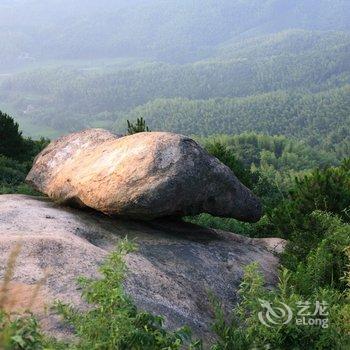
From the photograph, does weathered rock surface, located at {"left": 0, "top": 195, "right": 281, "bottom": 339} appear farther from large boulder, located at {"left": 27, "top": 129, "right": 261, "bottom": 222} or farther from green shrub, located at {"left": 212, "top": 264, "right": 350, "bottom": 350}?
green shrub, located at {"left": 212, "top": 264, "right": 350, "bottom": 350}

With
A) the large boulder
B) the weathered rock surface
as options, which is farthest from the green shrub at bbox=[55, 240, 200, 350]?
the large boulder

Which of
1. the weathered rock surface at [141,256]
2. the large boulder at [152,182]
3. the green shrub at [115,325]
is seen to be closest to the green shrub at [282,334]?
the green shrub at [115,325]

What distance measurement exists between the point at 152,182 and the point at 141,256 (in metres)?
1.83

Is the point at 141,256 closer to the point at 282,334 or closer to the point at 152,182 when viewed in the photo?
the point at 152,182

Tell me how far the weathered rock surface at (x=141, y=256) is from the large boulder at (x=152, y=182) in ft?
2.04

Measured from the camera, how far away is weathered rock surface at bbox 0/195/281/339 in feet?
28.2

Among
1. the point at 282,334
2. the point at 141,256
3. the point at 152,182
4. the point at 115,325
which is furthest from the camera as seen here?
the point at 152,182

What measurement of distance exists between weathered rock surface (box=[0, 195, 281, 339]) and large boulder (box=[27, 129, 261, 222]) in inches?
24.4

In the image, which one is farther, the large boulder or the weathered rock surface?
the large boulder

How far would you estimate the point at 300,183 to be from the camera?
16250 millimetres

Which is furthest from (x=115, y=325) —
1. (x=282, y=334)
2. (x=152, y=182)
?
(x=152, y=182)

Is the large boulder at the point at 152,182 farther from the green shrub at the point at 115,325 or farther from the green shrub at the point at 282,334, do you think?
the green shrub at the point at 115,325

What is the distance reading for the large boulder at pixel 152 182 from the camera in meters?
12.0

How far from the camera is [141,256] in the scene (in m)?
10.8
